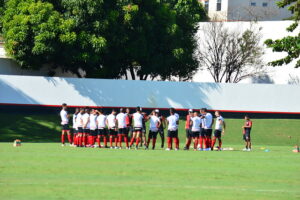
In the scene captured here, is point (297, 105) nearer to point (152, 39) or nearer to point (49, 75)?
A: point (152, 39)

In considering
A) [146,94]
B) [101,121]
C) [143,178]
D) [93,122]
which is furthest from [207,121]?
[143,178]

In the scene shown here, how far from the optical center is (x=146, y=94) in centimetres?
4747

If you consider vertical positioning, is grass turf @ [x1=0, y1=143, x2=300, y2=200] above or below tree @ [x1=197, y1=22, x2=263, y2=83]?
below

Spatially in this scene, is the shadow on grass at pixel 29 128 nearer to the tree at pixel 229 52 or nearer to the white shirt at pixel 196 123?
the white shirt at pixel 196 123

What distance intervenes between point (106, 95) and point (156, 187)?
31.2 meters

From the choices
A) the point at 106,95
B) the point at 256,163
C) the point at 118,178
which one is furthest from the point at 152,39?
the point at 118,178

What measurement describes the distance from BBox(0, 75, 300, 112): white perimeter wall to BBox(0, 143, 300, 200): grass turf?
69.3 ft

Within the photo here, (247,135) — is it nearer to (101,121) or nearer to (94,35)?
(101,121)

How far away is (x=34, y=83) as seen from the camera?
46.1m

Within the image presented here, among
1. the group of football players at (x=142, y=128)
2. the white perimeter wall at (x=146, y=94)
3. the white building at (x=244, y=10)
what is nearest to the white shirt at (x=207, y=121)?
Result: the group of football players at (x=142, y=128)

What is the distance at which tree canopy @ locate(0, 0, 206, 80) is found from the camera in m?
46.3

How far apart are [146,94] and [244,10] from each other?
3753 centimetres

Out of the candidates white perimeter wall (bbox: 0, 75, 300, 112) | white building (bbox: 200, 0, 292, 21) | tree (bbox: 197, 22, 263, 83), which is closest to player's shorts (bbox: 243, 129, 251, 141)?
white perimeter wall (bbox: 0, 75, 300, 112)

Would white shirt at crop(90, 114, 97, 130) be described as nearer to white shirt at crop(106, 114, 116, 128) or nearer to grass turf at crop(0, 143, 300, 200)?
white shirt at crop(106, 114, 116, 128)
